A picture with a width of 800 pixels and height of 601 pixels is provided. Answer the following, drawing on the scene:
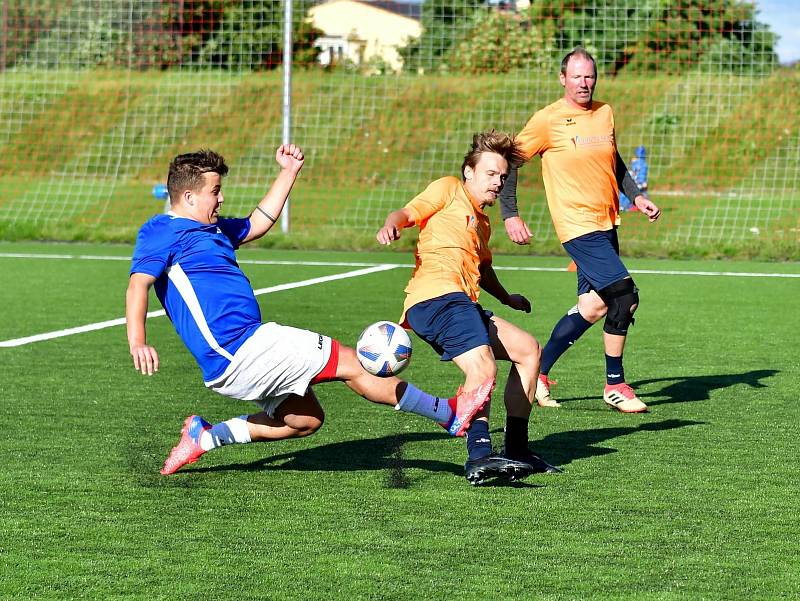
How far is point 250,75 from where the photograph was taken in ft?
74.2

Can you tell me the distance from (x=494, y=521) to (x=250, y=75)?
18537 millimetres

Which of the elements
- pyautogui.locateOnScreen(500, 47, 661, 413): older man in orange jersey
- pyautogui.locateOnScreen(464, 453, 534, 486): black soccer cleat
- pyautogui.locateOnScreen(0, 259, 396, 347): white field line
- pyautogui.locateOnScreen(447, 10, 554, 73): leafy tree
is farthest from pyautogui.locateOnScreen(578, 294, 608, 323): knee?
pyautogui.locateOnScreen(447, 10, 554, 73): leafy tree

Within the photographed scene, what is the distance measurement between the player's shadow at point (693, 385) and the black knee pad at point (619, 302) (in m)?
0.50

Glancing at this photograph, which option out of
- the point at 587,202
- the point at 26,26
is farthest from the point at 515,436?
the point at 26,26

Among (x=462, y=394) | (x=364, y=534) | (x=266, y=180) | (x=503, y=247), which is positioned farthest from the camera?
(x=266, y=180)

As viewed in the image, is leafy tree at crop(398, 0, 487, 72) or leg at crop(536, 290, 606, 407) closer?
leg at crop(536, 290, 606, 407)

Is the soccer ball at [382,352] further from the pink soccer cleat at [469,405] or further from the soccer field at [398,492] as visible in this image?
the soccer field at [398,492]

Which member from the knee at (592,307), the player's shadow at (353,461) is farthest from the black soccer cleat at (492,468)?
the knee at (592,307)

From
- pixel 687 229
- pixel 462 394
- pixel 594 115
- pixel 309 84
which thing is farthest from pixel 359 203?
pixel 462 394

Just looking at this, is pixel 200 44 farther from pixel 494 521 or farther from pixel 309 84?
pixel 494 521

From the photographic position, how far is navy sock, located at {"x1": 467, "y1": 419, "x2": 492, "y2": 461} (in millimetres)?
5613

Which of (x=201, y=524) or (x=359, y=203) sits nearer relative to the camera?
(x=201, y=524)

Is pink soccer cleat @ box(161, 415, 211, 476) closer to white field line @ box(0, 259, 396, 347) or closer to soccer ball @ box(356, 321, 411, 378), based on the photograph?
soccer ball @ box(356, 321, 411, 378)

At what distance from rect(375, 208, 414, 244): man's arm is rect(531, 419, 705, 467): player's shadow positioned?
4.34 feet
